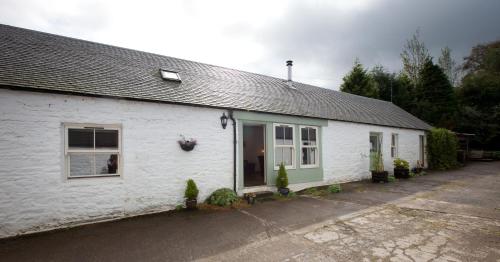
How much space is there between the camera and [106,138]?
23.1 feet

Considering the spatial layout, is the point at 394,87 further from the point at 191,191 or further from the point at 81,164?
the point at 81,164

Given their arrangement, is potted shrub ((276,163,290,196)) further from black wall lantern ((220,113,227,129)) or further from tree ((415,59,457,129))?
tree ((415,59,457,129))

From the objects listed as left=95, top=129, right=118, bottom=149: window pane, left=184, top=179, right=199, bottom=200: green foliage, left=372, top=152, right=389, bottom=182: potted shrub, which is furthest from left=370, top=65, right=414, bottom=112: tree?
left=95, top=129, right=118, bottom=149: window pane

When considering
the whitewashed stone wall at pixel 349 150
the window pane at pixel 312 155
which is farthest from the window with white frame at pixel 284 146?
the whitewashed stone wall at pixel 349 150

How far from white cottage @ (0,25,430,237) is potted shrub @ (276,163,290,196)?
40 cm

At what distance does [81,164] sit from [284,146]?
709 cm

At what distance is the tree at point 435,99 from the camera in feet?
90.8

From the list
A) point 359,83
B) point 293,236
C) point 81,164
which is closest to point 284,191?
point 293,236

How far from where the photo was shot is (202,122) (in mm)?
8531

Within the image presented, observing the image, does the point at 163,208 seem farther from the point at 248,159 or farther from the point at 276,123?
the point at 248,159

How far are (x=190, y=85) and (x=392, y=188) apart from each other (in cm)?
975

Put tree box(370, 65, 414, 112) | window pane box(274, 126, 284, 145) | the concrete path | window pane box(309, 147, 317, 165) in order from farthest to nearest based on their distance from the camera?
tree box(370, 65, 414, 112) < window pane box(309, 147, 317, 165) < window pane box(274, 126, 284, 145) < the concrete path

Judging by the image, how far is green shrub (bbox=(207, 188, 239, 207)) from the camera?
8234mm

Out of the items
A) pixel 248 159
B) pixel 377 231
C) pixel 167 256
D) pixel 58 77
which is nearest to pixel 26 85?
pixel 58 77
